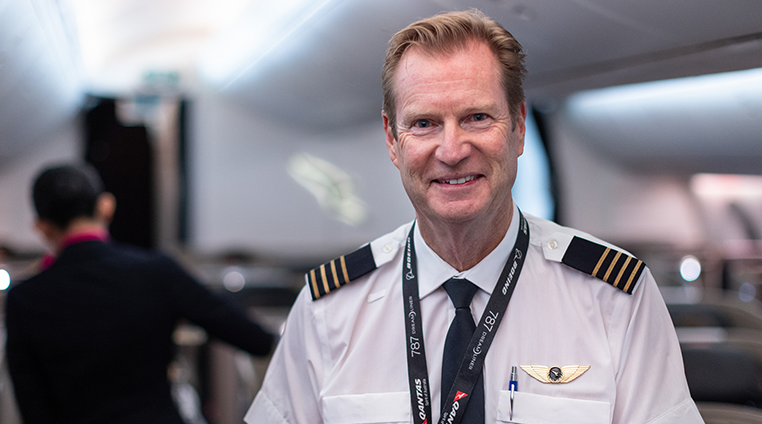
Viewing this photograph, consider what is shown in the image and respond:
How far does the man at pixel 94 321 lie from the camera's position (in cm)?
221

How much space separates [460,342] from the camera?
1.48m

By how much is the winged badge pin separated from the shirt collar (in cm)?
21

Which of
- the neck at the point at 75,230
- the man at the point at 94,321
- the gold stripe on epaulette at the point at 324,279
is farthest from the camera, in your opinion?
the neck at the point at 75,230

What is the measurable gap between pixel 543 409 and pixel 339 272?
0.64 m

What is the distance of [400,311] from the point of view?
1.61 metres

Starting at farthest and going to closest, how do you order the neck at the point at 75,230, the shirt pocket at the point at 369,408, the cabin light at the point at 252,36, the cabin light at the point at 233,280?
1. the cabin light at the point at 233,280
2. the cabin light at the point at 252,36
3. the neck at the point at 75,230
4. the shirt pocket at the point at 369,408

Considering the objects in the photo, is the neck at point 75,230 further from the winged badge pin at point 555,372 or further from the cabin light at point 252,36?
the cabin light at point 252,36

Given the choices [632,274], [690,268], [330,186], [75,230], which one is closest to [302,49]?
[75,230]

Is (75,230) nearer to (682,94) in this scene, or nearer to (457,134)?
(457,134)

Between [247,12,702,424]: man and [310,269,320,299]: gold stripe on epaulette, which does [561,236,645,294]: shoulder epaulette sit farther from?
[310,269,320,299]: gold stripe on epaulette

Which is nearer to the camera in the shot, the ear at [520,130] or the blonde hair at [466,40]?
the blonde hair at [466,40]

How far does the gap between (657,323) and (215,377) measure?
12.5 ft

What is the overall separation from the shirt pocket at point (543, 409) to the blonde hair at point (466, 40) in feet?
2.18

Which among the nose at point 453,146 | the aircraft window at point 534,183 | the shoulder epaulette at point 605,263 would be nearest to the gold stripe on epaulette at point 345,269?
the nose at point 453,146
